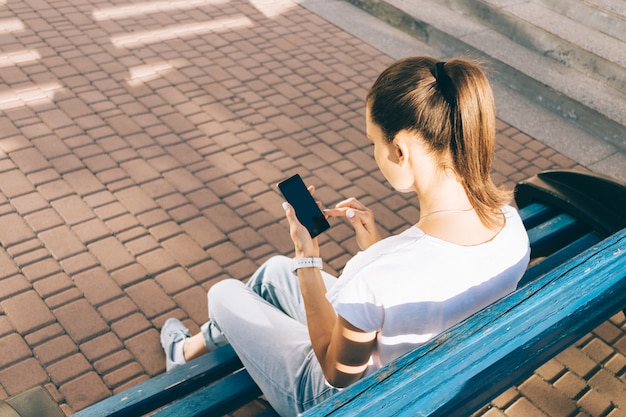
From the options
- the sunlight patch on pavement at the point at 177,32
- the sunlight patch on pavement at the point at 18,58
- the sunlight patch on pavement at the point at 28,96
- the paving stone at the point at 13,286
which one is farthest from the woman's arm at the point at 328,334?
the sunlight patch on pavement at the point at 177,32

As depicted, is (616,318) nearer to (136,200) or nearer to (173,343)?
(173,343)

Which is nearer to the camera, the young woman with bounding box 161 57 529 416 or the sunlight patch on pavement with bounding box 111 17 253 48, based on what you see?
the young woman with bounding box 161 57 529 416

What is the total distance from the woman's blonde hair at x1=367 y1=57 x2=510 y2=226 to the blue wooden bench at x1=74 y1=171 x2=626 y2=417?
31 cm

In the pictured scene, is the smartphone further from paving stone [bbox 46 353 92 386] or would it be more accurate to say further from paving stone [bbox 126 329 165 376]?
paving stone [bbox 46 353 92 386]

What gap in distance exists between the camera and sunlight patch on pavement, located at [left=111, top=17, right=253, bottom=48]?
20.3 feet

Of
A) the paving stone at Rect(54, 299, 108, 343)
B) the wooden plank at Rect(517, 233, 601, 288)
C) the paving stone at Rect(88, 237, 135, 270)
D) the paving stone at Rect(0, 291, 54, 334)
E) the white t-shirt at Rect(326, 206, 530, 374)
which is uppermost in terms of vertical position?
the white t-shirt at Rect(326, 206, 530, 374)

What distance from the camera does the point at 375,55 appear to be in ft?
21.6

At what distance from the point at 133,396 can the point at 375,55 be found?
4.95 metres

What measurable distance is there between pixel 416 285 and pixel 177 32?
17.5 ft

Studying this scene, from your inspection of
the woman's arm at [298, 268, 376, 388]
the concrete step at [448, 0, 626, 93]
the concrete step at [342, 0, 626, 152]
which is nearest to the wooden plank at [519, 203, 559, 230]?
the woman's arm at [298, 268, 376, 388]

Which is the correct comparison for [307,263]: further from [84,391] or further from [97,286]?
[97,286]

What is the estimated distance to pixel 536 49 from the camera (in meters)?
6.41

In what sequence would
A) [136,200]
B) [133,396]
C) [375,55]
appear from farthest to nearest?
1. [375,55]
2. [136,200]
3. [133,396]

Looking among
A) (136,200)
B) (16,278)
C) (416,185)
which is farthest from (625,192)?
(16,278)
